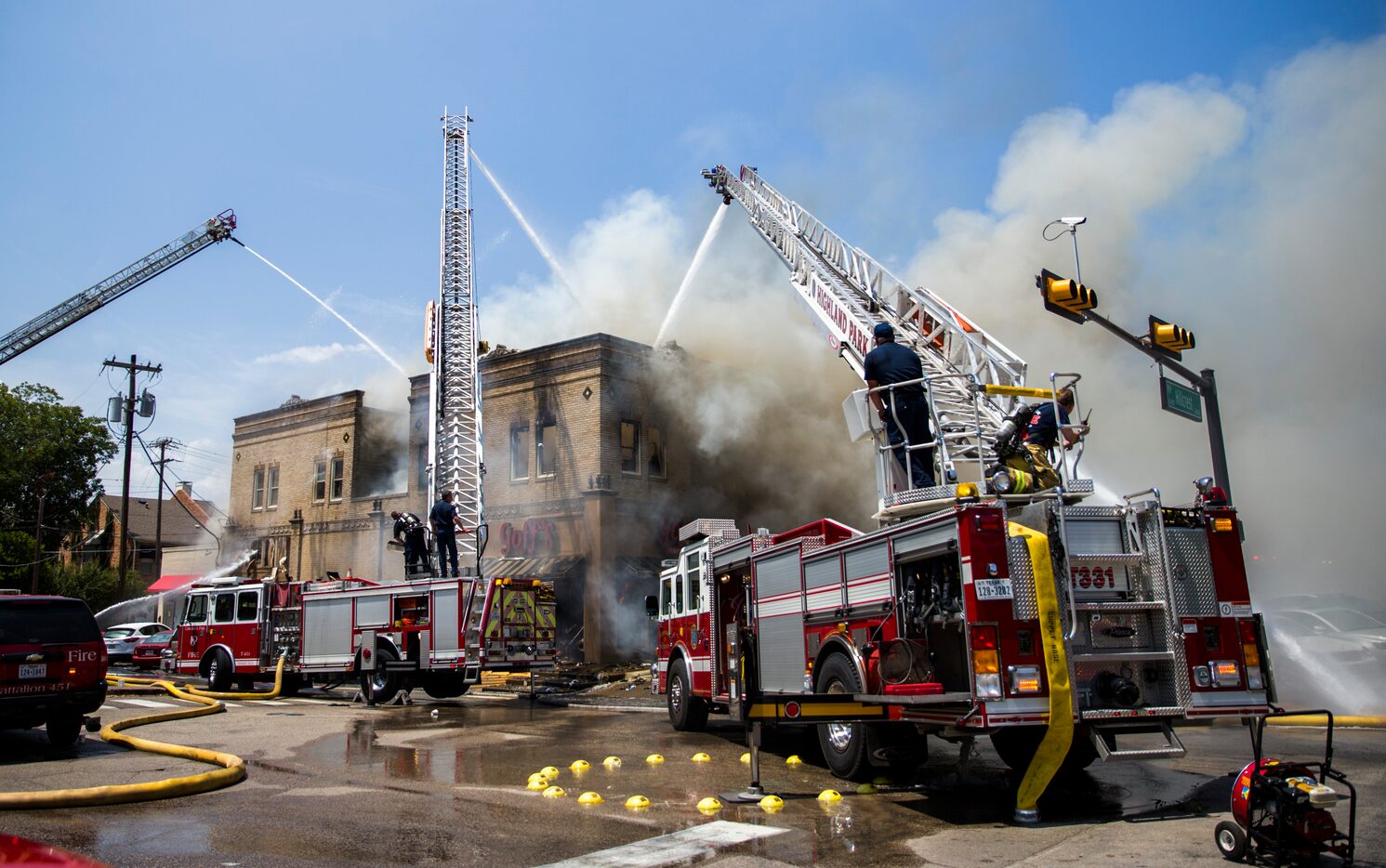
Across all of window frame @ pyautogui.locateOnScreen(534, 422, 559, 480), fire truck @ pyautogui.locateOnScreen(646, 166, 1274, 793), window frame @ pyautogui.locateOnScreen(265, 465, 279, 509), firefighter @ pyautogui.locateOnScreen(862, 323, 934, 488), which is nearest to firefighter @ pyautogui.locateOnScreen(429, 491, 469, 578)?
window frame @ pyautogui.locateOnScreen(534, 422, 559, 480)

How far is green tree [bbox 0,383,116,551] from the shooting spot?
1720 inches

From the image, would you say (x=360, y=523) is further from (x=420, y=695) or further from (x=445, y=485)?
(x=420, y=695)

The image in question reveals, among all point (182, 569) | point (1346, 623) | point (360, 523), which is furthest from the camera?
point (182, 569)

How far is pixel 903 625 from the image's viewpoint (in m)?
6.83

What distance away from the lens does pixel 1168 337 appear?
1245cm

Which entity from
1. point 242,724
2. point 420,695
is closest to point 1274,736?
point 242,724

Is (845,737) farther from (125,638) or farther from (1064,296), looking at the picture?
(125,638)

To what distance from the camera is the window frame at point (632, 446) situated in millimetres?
24844

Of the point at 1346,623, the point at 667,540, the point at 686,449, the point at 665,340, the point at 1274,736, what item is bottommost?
the point at 1274,736

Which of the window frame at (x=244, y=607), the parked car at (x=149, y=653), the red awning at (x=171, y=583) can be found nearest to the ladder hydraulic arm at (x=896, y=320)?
the window frame at (x=244, y=607)

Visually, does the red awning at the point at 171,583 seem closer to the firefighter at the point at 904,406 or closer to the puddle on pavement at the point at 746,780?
the puddle on pavement at the point at 746,780

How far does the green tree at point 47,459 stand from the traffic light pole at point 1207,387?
1824 inches

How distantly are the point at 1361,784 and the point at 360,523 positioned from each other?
1053 inches

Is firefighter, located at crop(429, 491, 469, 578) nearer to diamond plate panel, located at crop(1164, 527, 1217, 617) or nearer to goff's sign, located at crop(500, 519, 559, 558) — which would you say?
goff's sign, located at crop(500, 519, 559, 558)
